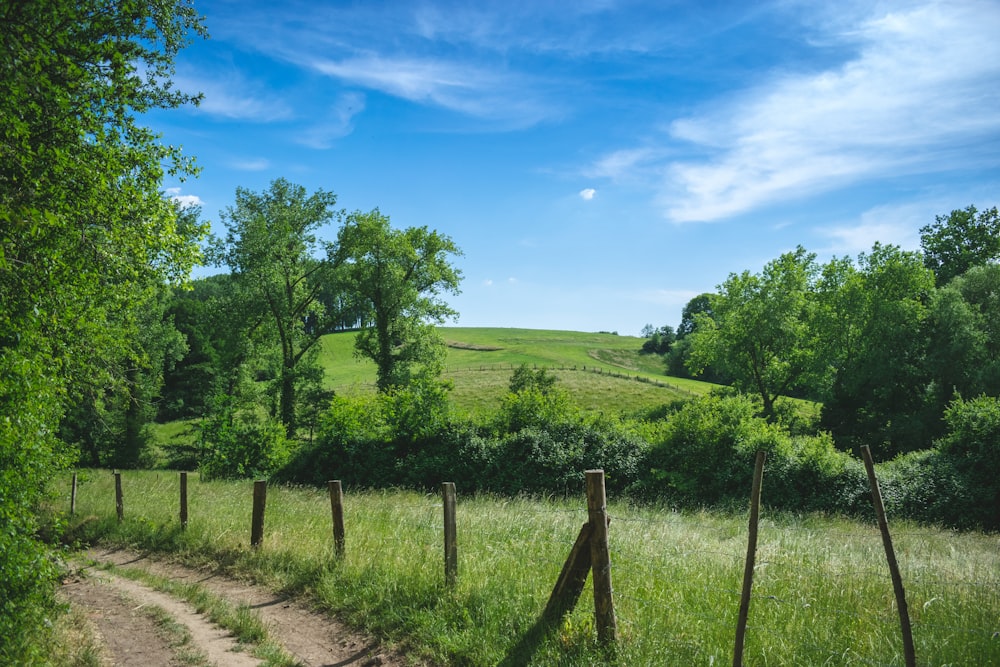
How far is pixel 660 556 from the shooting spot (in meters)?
7.75

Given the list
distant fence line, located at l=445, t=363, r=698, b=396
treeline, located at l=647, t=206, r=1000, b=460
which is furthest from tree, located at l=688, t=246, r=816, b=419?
distant fence line, located at l=445, t=363, r=698, b=396

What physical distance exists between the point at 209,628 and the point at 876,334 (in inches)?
1782

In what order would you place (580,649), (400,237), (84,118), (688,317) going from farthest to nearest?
(688,317) < (400,237) < (84,118) < (580,649)

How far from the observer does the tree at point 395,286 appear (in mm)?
38406

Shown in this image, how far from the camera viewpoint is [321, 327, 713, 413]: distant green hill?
55969mm

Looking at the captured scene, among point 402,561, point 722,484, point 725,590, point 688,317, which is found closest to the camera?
point 725,590

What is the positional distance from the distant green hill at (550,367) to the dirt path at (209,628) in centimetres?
2212

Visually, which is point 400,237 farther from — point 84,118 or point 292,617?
point 292,617

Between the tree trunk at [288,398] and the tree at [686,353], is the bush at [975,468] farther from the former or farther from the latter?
the tree at [686,353]

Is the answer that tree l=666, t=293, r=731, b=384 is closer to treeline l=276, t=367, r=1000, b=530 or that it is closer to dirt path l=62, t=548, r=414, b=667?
treeline l=276, t=367, r=1000, b=530

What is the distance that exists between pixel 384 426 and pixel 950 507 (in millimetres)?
21968

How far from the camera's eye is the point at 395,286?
128ft

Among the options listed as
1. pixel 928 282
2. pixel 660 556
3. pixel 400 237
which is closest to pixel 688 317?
pixel 928 282

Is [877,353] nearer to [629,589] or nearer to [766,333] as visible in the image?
[766,333]
